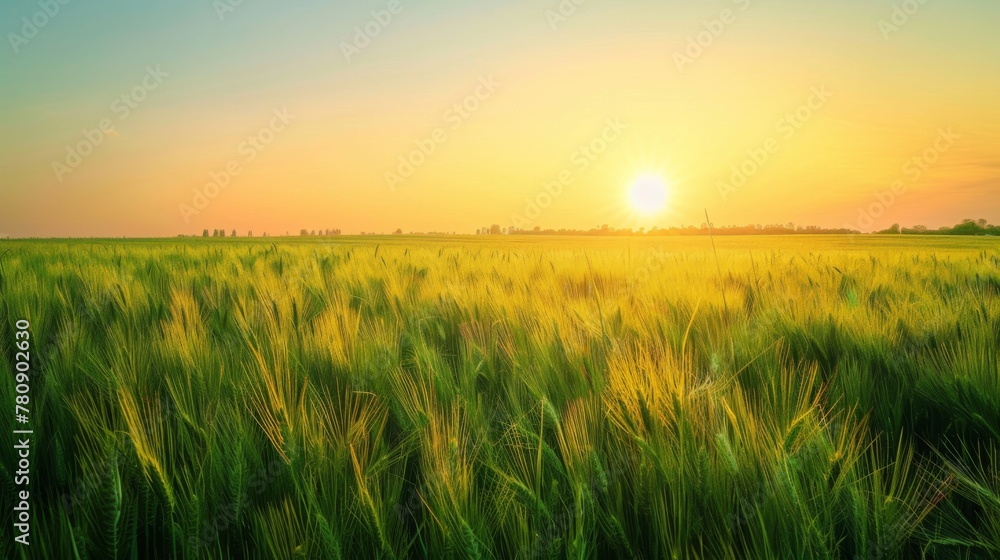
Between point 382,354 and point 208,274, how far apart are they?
276 centimetres

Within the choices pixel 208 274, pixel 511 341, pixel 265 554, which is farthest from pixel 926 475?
pixel 208 274

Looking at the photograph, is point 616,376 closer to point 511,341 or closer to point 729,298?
point 511,341

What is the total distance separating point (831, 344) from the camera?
5.23 ft

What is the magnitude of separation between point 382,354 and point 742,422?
89 centimetres

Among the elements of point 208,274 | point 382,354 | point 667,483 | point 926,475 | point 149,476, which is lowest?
point 926,475

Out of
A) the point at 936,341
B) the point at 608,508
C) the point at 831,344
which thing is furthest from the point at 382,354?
the point at 936,341

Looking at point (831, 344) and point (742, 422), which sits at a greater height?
point (831, 344)

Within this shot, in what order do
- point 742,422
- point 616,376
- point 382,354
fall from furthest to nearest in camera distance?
point 382,354
point 616,376
point 742,422

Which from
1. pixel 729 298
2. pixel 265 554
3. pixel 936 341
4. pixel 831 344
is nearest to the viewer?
pixel 265 554

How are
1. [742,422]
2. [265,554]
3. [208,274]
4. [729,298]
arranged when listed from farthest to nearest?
1. [208,274]
2. [729,298]
3. [742,422]
4. [265,554]

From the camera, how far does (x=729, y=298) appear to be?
233 cm

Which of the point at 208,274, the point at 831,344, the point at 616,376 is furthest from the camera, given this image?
the point at 208,274

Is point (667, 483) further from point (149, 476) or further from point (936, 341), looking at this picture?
point (936, 341)

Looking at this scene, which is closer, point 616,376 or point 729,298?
point 616,376
